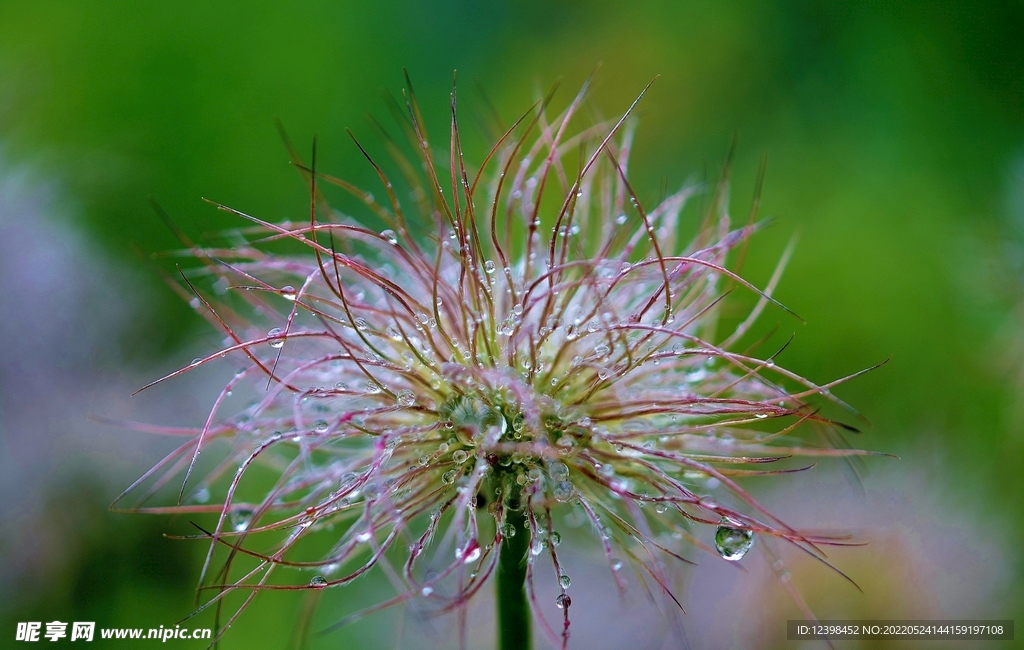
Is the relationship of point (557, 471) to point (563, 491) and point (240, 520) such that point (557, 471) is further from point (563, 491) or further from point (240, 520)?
point (240, 520)

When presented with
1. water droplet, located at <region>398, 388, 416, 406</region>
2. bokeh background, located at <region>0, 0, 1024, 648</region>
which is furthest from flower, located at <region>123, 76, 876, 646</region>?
bokeh background, located at <region>0, 0, 1024, 648</region>

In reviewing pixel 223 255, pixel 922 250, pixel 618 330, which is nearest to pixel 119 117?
pixel 223 255

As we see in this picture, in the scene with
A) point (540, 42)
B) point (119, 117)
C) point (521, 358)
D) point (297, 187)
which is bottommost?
point (521, 358)

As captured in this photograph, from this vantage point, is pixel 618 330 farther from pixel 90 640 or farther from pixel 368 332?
pixel 90 640

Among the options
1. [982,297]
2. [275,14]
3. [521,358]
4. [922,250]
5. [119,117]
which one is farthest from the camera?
[275,14]

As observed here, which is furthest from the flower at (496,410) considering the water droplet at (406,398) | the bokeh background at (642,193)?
the bokeh background at (642,193)

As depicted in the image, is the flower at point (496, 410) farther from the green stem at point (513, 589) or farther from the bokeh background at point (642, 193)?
the bokeh background at point (642, 193)

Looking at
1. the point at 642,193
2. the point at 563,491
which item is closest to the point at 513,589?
the point at 563,491

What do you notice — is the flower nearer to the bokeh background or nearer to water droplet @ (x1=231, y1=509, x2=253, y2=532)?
water droplet @ (x1=231, y1=509, x2=253, y2=532)
